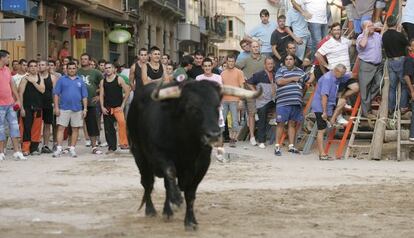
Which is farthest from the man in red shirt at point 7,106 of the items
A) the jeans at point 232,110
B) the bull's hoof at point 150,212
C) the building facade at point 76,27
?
the building facade at point 76,27

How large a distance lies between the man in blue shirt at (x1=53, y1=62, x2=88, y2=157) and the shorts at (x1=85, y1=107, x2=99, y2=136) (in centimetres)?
64

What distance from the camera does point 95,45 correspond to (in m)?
34.7

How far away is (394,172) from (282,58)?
5474 millimetres

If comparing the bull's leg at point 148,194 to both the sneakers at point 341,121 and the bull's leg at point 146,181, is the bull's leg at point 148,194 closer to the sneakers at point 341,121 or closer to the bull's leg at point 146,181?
the bull's leg at point 146,181

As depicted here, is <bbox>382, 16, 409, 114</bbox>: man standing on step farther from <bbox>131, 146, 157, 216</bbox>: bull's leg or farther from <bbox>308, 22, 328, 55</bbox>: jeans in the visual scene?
<bbox>131, 146, 157, 216</bbox>: bull's leg

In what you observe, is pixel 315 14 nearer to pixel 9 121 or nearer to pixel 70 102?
pixel 70 102

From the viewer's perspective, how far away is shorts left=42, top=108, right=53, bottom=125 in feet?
52.9

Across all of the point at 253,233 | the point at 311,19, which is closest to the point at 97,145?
the point at 311,19

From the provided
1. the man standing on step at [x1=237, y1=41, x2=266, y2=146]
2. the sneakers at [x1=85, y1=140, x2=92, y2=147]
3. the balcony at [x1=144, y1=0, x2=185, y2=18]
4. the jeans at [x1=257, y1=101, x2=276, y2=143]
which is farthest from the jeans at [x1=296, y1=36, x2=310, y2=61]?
the balcony at [x1=144, y1=0, x2=185, y2=18]

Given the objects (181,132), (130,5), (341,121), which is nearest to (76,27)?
(130,5)

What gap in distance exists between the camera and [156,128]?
7.95 meters

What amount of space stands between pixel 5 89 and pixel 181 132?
758cm

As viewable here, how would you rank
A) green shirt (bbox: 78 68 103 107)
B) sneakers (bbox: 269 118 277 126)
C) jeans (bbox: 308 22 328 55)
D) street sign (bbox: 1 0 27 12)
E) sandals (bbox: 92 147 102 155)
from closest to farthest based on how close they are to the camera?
sandals (bbox: 92 147 102 155), green shirt (bbox: 78 68 103 107), sneakers (bbox: 269 118 277 126), jeans (bbox: 308 22 328 55), street sign (bbox: 1 0 27 12)

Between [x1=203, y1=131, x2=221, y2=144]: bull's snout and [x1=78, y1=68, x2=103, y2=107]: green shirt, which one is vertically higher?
[x1=78, y1=68, x2=103, y2=107]: green shirt
